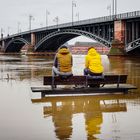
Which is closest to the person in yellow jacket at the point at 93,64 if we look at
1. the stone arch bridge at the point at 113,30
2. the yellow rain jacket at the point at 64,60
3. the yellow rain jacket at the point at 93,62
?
the yellow rain jacket at the point at 93,62

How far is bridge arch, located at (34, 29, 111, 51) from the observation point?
62062 mm

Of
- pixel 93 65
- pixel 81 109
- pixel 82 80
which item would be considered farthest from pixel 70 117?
pixel 93 65

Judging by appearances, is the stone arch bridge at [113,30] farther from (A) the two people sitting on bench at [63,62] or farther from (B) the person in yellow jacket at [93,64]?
(A) the two people sitting on bench at [63,62]

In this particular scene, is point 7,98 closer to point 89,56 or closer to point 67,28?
point 89,56

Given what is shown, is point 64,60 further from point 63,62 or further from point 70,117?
point 70,117

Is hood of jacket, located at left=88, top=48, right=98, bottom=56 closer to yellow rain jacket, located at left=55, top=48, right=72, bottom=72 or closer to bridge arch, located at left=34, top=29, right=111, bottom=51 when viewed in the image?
yellow rain jacket, located at left=55, top=48, right=72, bottom=72

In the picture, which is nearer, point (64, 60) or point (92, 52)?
point (64, 60)

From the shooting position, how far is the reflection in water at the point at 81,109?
6961 mm

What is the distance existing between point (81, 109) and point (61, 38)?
81452 millimetres

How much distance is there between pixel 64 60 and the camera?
1179cm

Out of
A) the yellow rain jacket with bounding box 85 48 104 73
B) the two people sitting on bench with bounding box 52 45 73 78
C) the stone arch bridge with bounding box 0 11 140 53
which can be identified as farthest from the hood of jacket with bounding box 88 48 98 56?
the stone arch bridge with bounding box 0 11 140 53

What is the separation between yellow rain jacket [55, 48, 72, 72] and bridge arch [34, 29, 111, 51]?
4774cm

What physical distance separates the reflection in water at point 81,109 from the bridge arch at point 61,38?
48.7m

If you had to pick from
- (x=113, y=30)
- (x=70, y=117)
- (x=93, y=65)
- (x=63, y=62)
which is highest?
(x=113, y=30)
